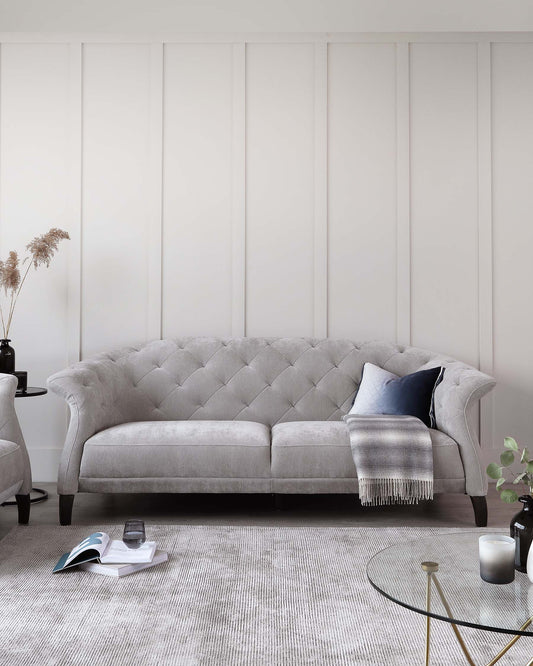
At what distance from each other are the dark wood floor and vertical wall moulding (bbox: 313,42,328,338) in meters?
1.15

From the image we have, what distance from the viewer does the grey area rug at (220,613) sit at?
6.38 ft

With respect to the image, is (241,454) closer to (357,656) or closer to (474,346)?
(357,656)

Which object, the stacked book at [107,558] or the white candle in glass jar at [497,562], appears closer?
the white candle in glass jar at [497,562]

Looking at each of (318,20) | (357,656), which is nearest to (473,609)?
(357,656)

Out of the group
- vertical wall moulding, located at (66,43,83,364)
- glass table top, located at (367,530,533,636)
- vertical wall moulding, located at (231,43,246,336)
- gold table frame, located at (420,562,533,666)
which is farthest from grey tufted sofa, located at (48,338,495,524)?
gold table frame, located at (420,562,533,666)

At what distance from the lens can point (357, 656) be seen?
1.93 meters

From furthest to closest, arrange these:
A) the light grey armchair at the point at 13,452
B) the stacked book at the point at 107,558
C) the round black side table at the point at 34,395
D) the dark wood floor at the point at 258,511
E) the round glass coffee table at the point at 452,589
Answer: the round black side table at the point at 34,395 < the dark wood floor at the point at 258,511 < the light grey armchair at the point at 13,452 < the stacked book at the point at 107,558 < the round glass coffee table at the point at 452,589

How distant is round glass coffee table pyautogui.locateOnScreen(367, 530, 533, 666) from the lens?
149 cm

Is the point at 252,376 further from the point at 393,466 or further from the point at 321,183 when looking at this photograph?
the point at 321,183

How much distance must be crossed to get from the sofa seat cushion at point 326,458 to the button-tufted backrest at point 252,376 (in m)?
0.61

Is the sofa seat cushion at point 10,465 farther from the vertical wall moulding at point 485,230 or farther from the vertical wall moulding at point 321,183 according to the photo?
the vertical wall moulding at point 485,230

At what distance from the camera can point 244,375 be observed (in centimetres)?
402

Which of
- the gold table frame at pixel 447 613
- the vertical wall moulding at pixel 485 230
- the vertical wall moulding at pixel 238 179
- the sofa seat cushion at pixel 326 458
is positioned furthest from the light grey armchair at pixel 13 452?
the vertical wall moulding at pixel 485 230

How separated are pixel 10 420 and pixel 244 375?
51.8 inches
